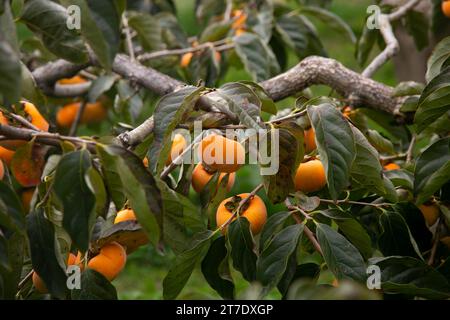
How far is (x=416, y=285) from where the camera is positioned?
3.51 ft

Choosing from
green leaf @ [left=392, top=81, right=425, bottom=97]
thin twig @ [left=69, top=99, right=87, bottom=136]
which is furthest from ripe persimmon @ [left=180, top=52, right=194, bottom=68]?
green leaf @ [left=392, top=81, right=425, bottom=97]

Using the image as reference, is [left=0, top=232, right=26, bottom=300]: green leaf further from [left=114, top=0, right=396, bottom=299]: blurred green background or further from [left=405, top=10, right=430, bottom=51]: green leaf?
[left=405, top=10, right=430, bottom=51]: green leaf

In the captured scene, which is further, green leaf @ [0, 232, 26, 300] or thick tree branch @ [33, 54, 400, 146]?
thick tree branch @ [33, 54, 400, 146]

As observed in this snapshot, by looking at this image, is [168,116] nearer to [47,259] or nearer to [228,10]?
[47,259]

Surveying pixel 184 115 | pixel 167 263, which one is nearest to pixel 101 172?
pixel 184 115

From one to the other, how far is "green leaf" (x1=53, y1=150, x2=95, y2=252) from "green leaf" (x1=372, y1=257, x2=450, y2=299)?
427 mm

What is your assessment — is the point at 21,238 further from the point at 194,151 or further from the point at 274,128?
the point at 274,128

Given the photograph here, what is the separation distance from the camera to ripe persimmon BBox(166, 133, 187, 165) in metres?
1.26

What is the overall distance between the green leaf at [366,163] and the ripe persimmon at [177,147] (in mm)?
292

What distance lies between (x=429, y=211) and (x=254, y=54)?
29.9 inches

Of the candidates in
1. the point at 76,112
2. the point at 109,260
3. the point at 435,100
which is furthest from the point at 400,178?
the point at 76,112

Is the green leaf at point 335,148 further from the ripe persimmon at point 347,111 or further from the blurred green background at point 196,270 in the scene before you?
the ripe persimmon at point 347,111

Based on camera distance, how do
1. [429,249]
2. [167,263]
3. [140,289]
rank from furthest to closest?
1. [167,263]
2. [140,289]
3. [429,249]

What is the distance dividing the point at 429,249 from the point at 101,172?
0.63 meters
